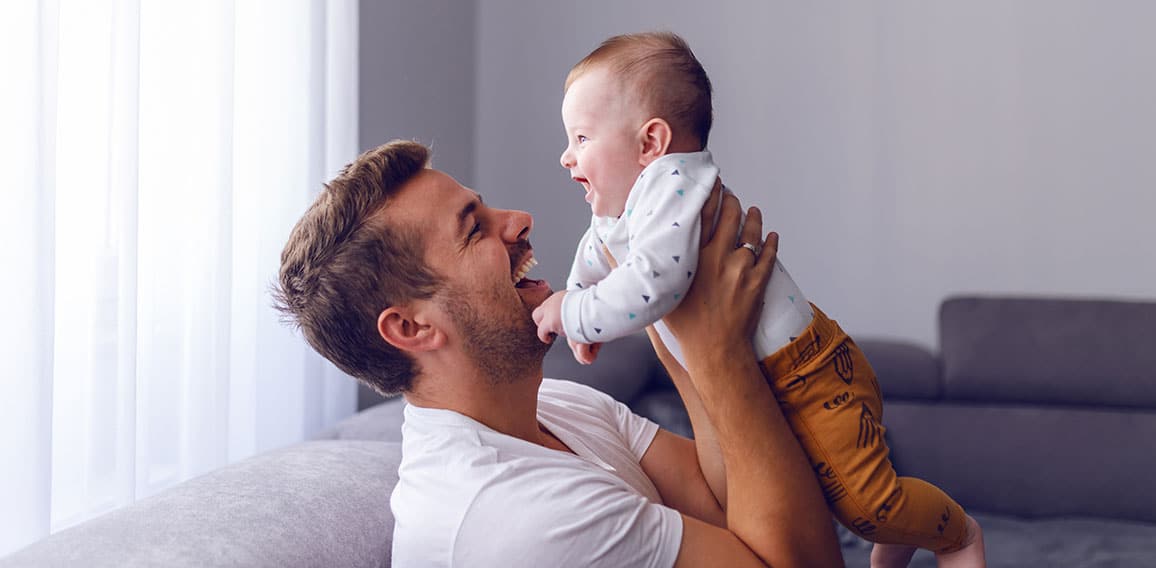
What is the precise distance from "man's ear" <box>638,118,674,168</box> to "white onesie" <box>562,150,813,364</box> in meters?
0.04

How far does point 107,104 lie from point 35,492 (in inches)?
26.5

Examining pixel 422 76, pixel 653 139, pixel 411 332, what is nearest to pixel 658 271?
pixel 653 139

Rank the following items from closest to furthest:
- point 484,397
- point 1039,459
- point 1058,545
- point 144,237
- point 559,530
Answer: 1. point 559,530
2. point 484,397
3. point 144,237
4. point 1058,545
5. point 1039,459

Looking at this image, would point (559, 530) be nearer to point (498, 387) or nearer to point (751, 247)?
point (498, 387)

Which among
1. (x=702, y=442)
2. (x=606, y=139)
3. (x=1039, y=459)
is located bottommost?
(x=1039, y=459)

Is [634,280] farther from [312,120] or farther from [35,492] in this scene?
[312,120]

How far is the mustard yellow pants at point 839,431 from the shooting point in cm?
122

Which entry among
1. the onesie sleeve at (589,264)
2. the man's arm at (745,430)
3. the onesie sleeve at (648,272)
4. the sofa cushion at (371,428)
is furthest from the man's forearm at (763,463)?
the sofa cushion at (371,428)

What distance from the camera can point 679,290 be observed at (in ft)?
3.83

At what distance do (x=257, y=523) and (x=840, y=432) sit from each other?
0.74m

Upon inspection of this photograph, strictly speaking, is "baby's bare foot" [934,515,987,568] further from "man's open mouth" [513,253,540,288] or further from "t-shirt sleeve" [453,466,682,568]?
"man's open mouth" [513,253,540,288]

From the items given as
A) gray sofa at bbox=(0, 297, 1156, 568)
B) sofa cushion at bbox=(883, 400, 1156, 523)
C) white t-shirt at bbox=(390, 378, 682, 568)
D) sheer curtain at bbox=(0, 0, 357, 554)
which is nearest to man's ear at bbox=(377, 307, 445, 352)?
white t-shirt at bbox=(390, 378, 682, 568)

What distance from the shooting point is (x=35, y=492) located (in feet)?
5.14

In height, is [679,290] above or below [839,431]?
above
